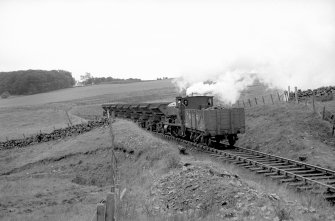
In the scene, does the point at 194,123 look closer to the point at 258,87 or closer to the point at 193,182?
the point at 193,182

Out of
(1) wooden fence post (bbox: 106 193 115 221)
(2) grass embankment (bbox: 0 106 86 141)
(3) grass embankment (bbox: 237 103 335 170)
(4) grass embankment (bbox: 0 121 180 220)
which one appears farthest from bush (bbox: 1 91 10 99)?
(1) wooden fence post (bbox: 106 193 115 221)

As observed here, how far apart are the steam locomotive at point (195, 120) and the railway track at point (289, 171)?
46.8 inches

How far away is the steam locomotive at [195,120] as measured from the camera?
63.5ft

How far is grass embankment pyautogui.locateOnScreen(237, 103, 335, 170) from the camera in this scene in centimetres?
1780

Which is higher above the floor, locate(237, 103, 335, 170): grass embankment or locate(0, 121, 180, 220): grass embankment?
locate(237, 103, 335, 170): grass embankment

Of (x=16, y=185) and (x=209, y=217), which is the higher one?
(x=209, y=217)

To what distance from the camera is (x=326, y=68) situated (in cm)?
3077

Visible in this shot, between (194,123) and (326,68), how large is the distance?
1606 centimetres

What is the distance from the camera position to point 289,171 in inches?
557

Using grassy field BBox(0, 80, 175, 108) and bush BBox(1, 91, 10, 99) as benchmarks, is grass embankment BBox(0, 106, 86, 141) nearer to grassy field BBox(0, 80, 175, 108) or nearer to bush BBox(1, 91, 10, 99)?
grassy field BBox(0, 80, 175, 108)

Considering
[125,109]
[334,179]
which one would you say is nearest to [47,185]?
[334,179]

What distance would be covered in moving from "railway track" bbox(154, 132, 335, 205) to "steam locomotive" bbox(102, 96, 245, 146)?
1.19 metres

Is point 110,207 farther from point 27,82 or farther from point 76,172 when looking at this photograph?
point 27,82

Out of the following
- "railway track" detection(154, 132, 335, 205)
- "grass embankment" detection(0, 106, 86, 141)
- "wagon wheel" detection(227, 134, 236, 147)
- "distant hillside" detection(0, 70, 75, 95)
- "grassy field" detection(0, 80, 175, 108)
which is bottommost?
"grass embankment" detection(0, 106, 86, 141)
